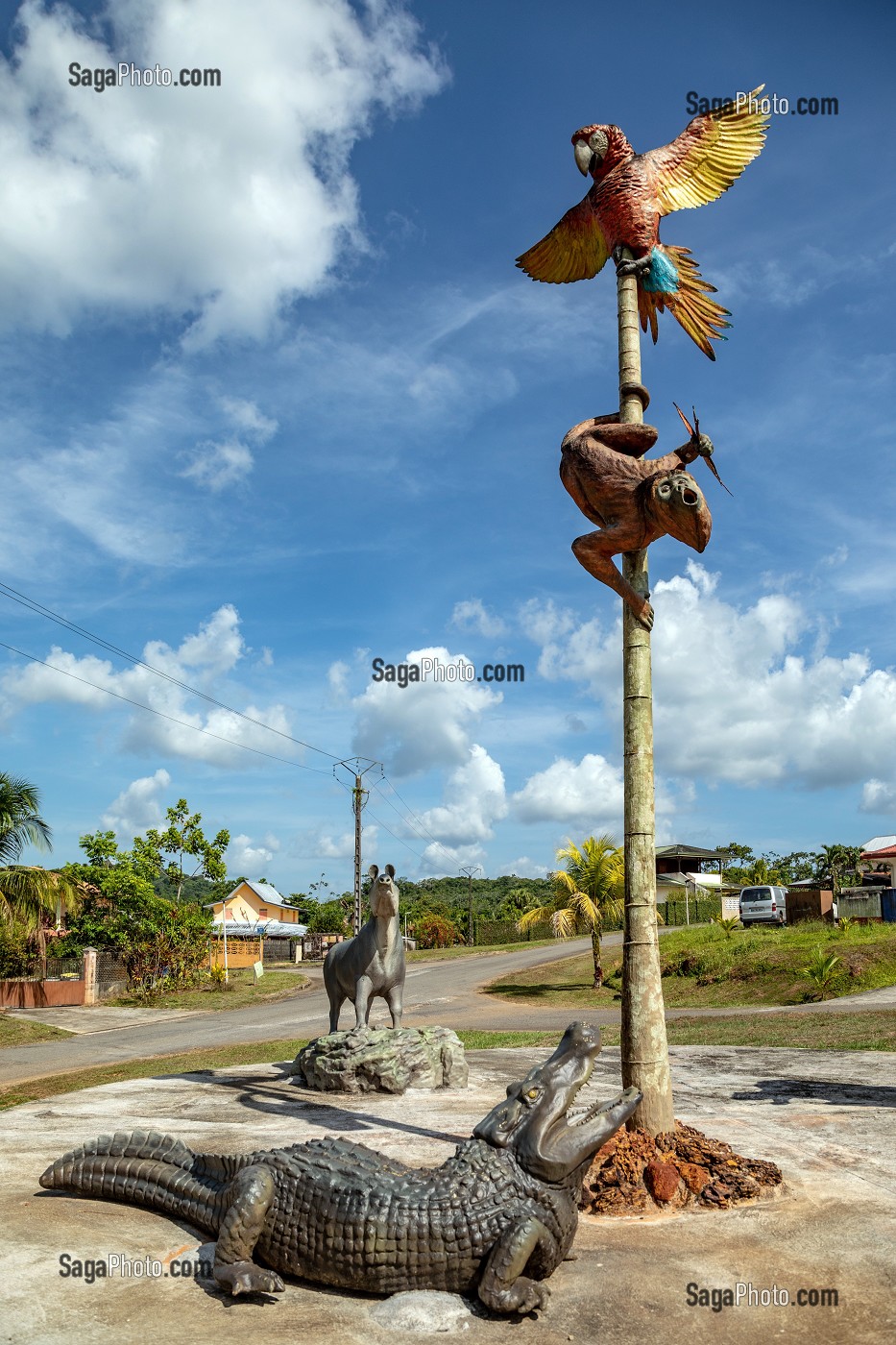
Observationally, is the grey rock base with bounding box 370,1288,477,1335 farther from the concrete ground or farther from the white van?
the white van

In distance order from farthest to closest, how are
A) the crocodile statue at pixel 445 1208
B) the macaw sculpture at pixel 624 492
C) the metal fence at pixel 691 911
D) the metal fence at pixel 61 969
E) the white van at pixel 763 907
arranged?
the metal fence at pixel 691 911 < the white van at pixel 763 907 < the metal fence at pixel 61 969 < the macaw sculpture at pixel 624 492 < the crocodile statue at pixel 445 1208

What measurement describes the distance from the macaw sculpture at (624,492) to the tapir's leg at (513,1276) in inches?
157

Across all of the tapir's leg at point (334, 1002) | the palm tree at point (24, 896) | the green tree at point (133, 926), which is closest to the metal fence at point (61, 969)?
the green tree at point (133, 926)

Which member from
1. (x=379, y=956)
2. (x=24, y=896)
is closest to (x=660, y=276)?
(x=379, y=956)

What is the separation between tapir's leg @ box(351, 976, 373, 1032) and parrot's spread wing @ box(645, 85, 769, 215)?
805 centimetres

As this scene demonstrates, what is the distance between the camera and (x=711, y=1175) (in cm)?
577

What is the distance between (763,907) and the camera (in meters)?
34.3

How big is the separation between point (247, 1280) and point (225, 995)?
2537 centimetres

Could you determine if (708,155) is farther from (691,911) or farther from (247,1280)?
(691,911)

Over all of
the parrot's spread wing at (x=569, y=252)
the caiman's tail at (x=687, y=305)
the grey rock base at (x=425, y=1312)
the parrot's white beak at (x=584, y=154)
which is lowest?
the grey rock base at (x=425, y=1312)

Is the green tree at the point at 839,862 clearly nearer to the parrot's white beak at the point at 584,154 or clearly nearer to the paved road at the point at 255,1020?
the paved road at the point at 255,1020

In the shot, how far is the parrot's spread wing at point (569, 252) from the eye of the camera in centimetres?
782

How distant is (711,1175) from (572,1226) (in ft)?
5.31

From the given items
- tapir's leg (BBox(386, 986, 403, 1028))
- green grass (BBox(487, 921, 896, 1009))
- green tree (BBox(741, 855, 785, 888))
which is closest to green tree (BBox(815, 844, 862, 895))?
green tree (BBox(741, 855, 785, 888))
